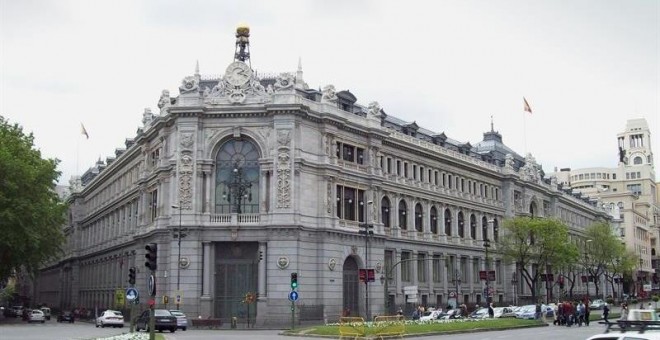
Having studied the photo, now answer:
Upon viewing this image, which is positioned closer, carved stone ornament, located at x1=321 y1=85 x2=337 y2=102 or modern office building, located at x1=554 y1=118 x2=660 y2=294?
carved stone ornament, located at x1=321 y1=85 x2=337 y2=102

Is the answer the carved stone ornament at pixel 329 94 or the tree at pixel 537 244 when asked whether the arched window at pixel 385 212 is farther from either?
the tree at pixel 537 244

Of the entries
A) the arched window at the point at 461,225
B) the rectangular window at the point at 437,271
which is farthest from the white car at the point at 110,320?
the arched window at the point at 461,225

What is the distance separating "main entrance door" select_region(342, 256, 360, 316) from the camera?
7262cm

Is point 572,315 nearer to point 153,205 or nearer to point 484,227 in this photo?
point 484,227

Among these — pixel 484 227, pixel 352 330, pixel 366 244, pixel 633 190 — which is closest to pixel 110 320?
pixel 366 244

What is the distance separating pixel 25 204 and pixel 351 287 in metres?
29.5

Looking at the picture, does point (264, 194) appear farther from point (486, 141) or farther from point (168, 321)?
point (486, 141)

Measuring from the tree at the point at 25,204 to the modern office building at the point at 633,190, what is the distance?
4324 inches

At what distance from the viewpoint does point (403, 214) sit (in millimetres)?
84562

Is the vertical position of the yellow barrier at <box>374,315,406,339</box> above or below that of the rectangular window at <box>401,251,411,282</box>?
below

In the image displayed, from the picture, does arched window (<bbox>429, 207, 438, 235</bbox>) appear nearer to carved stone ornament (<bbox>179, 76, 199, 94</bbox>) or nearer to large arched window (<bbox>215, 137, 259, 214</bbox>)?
large arched window (<bbox>215, 137, 259, 214</bbox>)

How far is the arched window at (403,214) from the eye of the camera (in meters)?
84.1

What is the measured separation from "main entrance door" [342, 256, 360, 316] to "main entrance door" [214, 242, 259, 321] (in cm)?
952

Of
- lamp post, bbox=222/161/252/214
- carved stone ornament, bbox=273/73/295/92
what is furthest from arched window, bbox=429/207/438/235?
carved stone ornament, bbox=273/73/295/92
